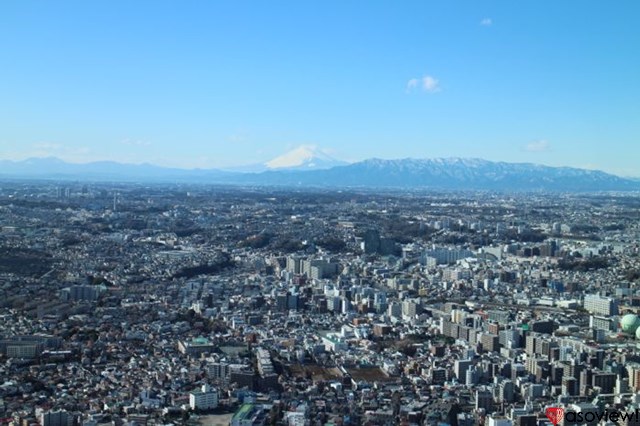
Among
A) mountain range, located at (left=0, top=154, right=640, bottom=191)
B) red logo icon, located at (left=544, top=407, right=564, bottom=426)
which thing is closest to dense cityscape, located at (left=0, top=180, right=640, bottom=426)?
red logo icon, located at (left=544, top=407, right=564, bottom=426)

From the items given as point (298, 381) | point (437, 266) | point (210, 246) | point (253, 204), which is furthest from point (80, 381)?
point (253, 204)

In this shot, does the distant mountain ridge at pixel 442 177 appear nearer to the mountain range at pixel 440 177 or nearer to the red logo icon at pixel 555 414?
the mountain range at pixel 440 177

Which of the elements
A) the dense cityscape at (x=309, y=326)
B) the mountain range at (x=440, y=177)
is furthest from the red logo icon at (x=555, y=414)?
the mountain range at (x=440, y=177)

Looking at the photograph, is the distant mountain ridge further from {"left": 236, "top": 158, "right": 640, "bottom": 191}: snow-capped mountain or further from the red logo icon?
the red logo icon

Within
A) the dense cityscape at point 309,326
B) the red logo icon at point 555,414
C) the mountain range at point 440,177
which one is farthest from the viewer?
the mountain range at point 440,177

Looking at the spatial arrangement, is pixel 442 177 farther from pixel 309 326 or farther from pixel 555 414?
pixel 555 414
